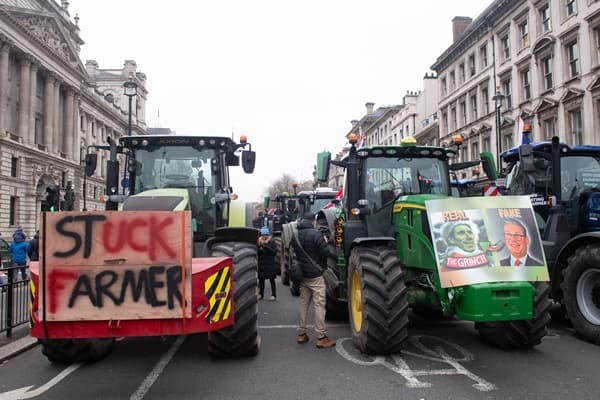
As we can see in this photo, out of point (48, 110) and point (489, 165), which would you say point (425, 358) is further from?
point (48, 110)

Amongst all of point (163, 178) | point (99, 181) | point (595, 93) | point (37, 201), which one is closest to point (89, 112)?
point (99, 181)

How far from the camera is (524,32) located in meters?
29.6

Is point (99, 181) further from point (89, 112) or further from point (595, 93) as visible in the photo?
point (595, 93)

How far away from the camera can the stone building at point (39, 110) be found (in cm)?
4500

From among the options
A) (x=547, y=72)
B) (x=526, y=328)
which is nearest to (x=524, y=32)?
(x=547, y=72)

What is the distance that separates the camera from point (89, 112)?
A: 65.6 meters

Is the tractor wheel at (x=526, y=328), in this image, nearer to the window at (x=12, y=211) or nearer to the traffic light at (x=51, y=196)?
the traffic light at (x=51, y=196)

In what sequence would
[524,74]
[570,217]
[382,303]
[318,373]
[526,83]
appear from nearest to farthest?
[318,373]
[382,303]
[570,217]
[526,83]
[524,74]

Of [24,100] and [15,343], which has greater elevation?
[24,100]

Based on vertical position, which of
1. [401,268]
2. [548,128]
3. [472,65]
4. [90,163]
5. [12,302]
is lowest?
[12,302]

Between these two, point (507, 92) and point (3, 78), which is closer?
point (507, 92)

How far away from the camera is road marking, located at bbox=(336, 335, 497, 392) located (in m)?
5.13

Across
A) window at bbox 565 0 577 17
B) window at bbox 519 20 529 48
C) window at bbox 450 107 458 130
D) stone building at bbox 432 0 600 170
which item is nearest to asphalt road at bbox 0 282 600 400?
stone building at bbox 432 0 600 170

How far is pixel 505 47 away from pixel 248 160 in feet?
96.8
